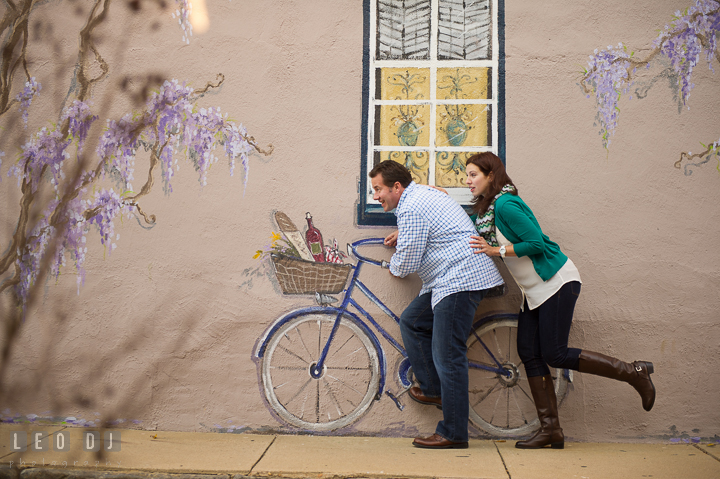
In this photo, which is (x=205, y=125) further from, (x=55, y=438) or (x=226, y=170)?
(x=55, y=438)

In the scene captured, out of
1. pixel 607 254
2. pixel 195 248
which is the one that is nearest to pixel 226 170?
pixel 195 248

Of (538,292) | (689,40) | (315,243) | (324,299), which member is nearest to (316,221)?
(315,243)

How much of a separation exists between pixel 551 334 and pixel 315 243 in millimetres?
1702

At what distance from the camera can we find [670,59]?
375 centimetres

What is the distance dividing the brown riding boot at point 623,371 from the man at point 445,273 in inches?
28.8

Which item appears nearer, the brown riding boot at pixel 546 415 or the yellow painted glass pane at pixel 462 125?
the brown riding boot at pixel 546 415

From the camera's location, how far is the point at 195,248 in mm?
3932

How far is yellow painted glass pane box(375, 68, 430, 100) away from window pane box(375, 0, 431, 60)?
0.34 feet

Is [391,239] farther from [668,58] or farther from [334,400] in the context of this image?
[668,58]

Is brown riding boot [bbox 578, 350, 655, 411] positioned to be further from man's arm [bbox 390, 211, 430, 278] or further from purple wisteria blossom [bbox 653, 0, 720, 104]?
purple wisteria blossom [bbox 653, 0, 720, 104]

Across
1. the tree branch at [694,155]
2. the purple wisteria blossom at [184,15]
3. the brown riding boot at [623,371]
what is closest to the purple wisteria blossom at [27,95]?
the purple wisteria blossom at [184,15]

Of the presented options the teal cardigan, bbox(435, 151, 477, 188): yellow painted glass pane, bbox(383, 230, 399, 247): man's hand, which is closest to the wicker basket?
bbox(383, 230, 399, 247): man's hand

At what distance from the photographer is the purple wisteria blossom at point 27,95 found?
409cm

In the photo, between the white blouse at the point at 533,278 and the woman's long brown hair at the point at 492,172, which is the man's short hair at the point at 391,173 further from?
the white blouse at the point at 533,278
